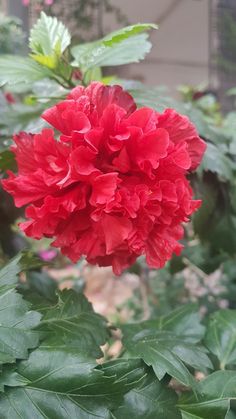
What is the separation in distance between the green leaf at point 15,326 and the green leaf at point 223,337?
273 mm

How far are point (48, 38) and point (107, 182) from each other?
29 centimetres

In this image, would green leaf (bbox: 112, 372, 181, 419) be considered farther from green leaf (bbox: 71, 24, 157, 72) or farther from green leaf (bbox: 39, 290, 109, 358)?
green leaf (bbox: 71, 24, 157, 72)

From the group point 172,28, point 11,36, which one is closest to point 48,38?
point 11,36

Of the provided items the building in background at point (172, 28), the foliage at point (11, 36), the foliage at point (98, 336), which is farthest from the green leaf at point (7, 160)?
the building in background at point (172, 28)

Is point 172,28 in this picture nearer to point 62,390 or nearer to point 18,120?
point 18,120

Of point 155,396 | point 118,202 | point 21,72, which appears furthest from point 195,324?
point 21,72

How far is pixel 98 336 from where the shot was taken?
0.60 metres

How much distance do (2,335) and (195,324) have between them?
0.31m

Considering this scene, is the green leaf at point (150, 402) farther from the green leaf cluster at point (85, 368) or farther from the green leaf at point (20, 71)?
the green leaf at point (20, 71)

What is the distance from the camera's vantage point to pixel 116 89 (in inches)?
22.1

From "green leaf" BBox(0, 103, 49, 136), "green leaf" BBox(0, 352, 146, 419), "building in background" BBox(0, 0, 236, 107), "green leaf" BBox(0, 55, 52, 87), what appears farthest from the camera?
"building in background" BBox(0, 0, 236, 107)

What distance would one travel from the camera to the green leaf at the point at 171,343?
55 cm

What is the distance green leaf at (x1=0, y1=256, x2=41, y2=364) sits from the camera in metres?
0.50

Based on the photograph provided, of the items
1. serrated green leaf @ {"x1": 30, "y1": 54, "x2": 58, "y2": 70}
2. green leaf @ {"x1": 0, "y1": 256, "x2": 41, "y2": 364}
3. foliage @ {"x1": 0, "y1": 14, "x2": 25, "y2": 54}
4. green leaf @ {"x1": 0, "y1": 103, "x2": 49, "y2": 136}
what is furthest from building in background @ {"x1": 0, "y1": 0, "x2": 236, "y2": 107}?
green leaf @ {"x1": 0, "y1": 256, "x2": 41, "y2": 364}
